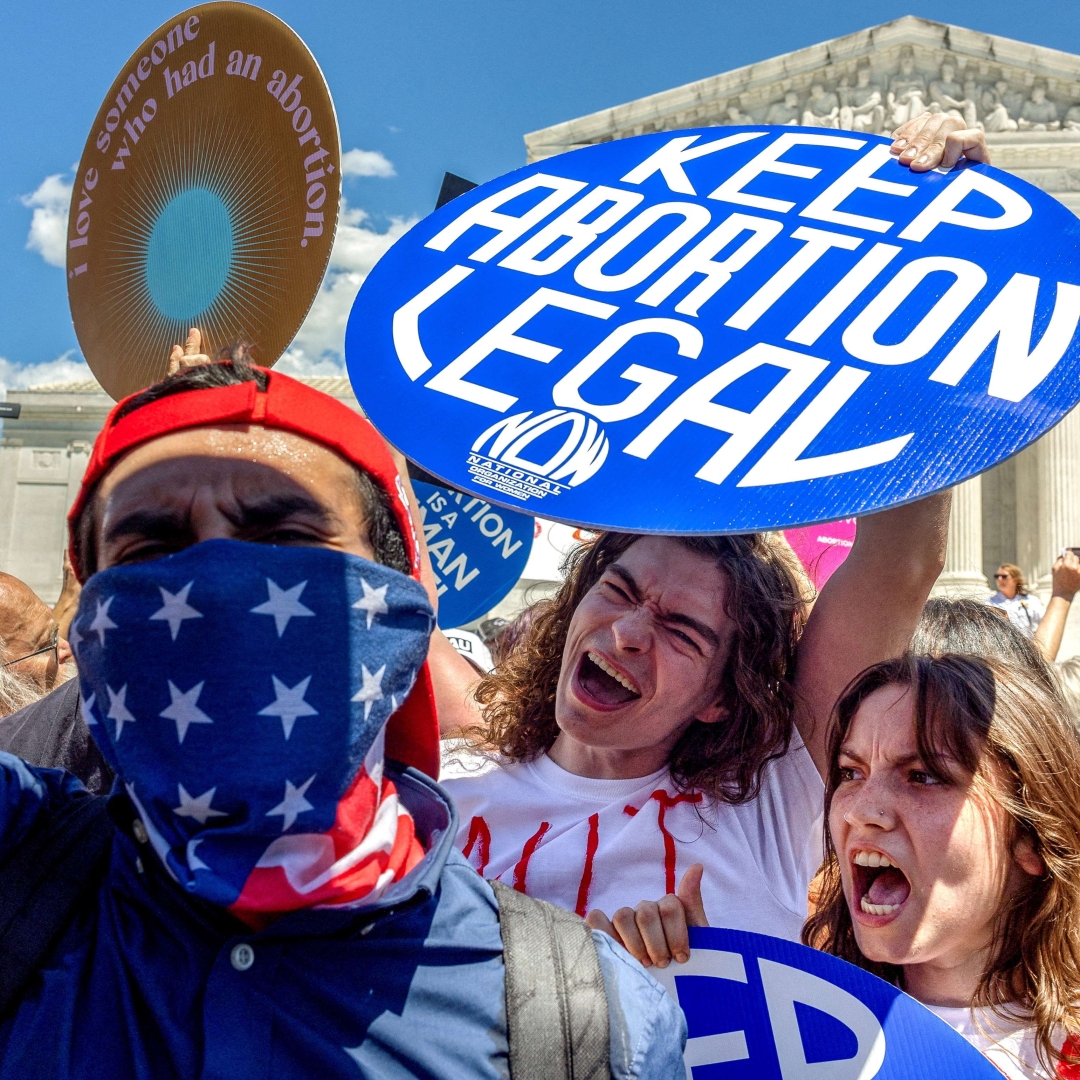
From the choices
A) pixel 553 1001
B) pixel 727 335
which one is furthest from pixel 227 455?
pixel 727 335

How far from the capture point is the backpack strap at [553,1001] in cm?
118

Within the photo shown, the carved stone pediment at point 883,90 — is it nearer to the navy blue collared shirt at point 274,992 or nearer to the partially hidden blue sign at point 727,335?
the partially hidden blue sign at point 727,335

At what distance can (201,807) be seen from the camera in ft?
3.66

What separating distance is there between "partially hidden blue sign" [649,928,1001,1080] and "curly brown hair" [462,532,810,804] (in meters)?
0.45

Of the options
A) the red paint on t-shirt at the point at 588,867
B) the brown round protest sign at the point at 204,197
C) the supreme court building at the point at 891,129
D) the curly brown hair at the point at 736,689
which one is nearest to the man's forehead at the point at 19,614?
the brown round protest sign at the point at 204,197

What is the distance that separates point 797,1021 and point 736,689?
2.25 feet

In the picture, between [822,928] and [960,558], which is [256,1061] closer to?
[822,928]

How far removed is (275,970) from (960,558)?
21654mm

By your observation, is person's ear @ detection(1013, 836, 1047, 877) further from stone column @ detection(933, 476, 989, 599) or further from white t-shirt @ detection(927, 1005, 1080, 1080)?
stone column @ detection(933, 476, 989, 599)

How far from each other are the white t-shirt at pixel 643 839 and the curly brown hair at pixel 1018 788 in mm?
98

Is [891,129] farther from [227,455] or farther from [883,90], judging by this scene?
[227,455]

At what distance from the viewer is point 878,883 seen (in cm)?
191

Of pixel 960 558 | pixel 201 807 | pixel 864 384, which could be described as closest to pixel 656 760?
pixel 864 384

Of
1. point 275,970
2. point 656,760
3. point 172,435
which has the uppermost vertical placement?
point 172,435
